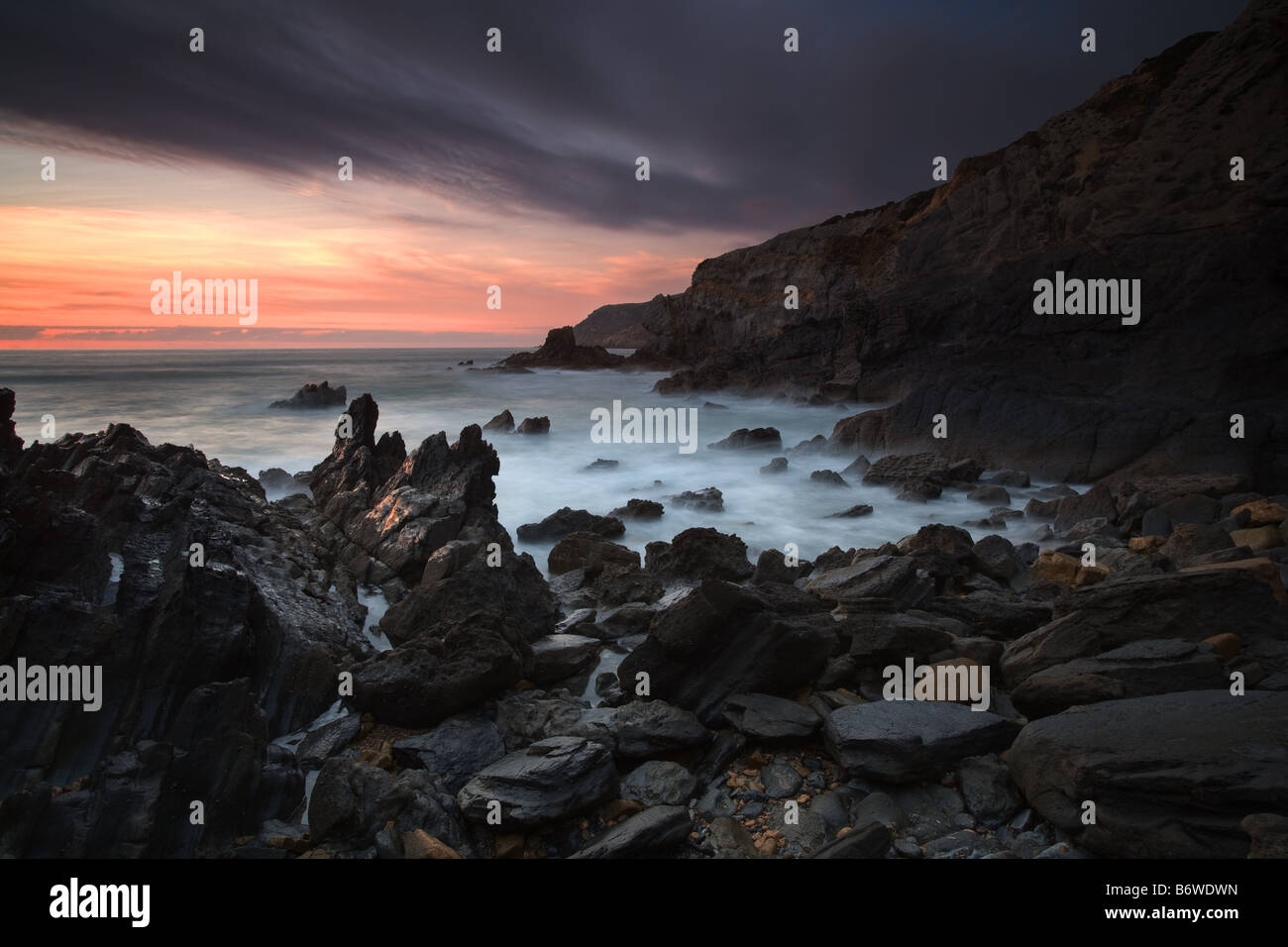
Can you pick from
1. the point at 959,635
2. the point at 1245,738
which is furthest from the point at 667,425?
the point at 1245,738

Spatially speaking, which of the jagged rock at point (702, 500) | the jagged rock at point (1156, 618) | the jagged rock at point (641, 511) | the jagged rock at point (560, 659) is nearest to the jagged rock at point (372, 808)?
the jagged rock at point (560, 659)

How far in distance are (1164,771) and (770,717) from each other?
296 centimetres

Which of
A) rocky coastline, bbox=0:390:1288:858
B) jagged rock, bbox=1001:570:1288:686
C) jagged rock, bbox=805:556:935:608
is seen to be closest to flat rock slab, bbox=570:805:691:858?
rocky coastline, bbox=0:390:1288:858

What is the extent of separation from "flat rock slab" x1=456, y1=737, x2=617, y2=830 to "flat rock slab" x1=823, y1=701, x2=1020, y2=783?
2.06 meters

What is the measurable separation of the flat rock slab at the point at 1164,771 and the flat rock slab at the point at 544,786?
10.9ft

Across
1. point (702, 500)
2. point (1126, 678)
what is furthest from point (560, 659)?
point (702, 500)

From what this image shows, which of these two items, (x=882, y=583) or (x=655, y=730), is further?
(x=882, y=583)

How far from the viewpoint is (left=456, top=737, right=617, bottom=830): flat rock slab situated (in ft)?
17.0

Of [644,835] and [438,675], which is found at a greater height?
[438,675]

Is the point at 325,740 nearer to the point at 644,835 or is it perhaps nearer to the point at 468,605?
the point at 468,605

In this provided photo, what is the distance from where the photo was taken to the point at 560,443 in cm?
2988

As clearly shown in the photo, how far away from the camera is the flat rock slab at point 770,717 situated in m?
6.01

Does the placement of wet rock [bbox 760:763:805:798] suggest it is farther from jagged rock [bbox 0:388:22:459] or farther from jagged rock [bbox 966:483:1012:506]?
jagged rock [bbox 966:483:1012:506]

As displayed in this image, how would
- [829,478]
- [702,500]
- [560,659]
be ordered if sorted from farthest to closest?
[829,478]
[702,500]
[560,659]
